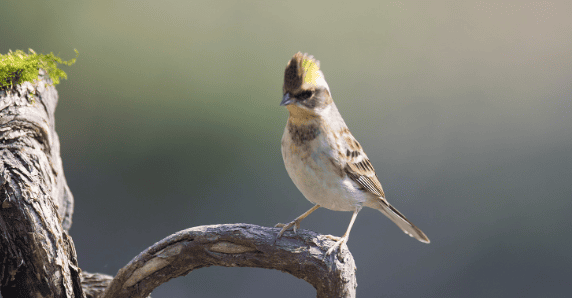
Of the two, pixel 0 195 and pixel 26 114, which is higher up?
pixel 26 114

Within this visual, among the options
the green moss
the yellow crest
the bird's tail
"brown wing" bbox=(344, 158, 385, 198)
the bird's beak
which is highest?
the green moss

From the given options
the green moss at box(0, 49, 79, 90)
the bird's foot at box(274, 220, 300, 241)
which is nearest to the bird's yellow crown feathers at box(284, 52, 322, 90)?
the bird's foot at box(274, 220, 300, 241)

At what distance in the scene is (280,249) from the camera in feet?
7.28

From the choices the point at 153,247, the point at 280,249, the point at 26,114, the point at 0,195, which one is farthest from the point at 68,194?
the point at 280,249

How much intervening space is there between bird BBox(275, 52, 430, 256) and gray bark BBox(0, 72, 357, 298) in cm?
11

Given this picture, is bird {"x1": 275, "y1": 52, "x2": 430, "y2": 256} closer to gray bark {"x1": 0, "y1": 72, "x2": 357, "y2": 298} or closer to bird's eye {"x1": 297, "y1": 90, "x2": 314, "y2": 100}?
bird's eye {"x1": 297, "y1": 90, "x2": 314, "y2": 100}

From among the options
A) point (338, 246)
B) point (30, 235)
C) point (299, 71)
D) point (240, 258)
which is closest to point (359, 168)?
point (338, 246)

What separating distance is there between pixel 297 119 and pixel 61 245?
137 cm

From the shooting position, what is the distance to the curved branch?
219 centimetres

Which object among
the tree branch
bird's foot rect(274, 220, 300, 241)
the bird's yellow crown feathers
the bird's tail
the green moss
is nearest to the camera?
the bird's yellow crown feathers

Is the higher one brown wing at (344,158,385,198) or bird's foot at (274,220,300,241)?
brown wing at (344,158,385,198)

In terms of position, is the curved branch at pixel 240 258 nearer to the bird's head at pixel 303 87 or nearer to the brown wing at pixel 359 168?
the brown wing at pixel 359 168

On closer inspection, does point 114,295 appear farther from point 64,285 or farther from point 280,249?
point 280,249

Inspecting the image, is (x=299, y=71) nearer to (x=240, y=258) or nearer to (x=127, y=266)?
(x=240, y=258)
